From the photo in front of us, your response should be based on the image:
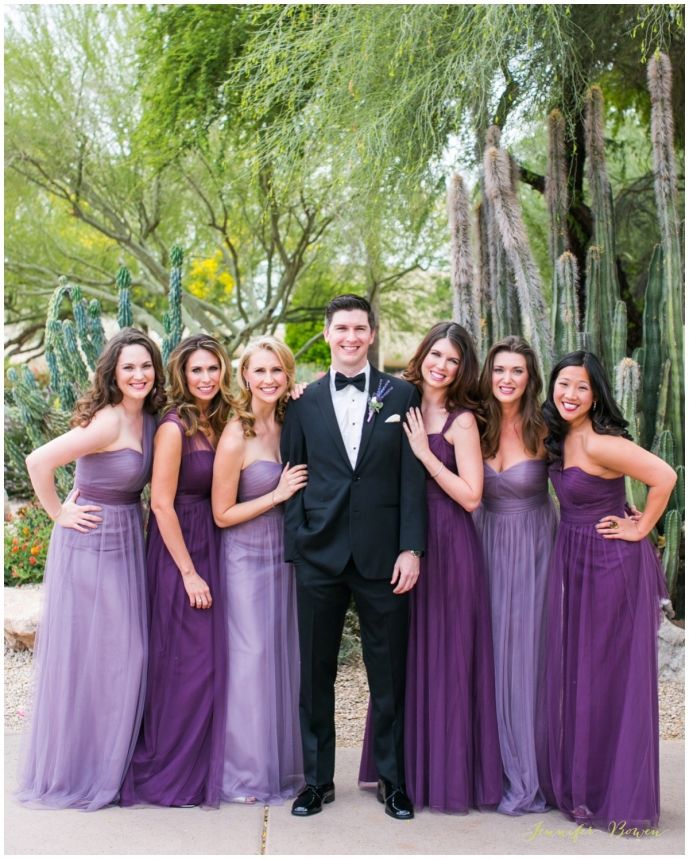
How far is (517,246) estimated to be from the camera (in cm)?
589

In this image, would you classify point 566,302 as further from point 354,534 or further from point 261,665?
point 261,665

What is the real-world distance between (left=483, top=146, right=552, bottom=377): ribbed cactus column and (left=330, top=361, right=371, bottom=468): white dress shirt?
2444mm

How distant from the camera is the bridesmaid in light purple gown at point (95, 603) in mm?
3895

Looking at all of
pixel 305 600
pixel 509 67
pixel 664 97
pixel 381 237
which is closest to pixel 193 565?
pixel 305 600

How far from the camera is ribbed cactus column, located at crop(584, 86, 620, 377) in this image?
19.9 feet

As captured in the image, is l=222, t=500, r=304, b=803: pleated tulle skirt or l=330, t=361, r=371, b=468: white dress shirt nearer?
l=330, t=361, r=371, b=468: white dress shirt

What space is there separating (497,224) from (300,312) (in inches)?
343

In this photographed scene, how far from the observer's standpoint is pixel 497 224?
621 centimetres

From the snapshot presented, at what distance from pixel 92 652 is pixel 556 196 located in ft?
14.6

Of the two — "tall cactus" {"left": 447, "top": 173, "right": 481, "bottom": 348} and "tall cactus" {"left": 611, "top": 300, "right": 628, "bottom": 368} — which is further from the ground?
"tall cactus" {"left": 447, "top": 173, "right": 481, "bottom": 348}

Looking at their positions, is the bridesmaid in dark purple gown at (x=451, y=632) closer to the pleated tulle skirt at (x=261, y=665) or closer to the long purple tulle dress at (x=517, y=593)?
the long purple tulle dress at (x=517, y=593)

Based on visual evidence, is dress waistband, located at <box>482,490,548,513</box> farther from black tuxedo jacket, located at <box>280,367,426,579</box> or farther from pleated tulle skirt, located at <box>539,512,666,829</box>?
black tuxedo jacket, located at <box>280,367,426,579</box>

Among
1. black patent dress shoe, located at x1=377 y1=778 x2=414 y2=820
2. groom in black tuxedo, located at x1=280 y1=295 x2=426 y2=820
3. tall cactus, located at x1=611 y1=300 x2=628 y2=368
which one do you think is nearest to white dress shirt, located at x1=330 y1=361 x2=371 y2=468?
groom in black tuxedo, located at x1=280 y1=295 x2=426 y2=820

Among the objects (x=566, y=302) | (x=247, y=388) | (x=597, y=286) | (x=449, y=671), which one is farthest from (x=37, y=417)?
(x=597, y=286)
